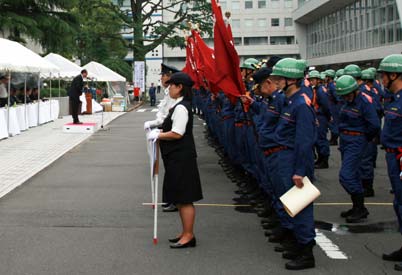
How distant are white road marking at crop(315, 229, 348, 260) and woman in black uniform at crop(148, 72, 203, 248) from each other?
1.39 meters

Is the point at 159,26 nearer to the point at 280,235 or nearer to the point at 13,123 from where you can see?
the point at 13,123

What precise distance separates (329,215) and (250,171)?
179 centimetres

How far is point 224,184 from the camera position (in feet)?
35.3

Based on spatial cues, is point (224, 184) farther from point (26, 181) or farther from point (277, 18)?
point (277, 18)

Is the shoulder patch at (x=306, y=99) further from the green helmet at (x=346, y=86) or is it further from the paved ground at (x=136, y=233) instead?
the green helmet at (x=346, y=86)

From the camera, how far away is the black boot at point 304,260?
5.76 m

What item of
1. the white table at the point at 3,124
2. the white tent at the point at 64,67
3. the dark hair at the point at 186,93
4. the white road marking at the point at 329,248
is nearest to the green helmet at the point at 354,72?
the white road marking at the point at 329,248

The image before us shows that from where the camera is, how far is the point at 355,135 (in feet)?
26.3

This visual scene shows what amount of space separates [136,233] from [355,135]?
2.96 meters

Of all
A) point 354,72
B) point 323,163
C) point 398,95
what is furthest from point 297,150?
point 323,163

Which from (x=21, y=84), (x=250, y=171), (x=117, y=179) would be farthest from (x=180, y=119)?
(x=21, y=84)

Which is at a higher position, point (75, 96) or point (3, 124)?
point (75, 96)

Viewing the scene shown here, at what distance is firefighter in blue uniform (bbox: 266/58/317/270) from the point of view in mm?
5707

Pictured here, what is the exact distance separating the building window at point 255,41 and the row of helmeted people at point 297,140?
82211mm
